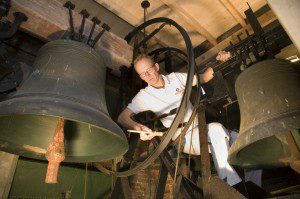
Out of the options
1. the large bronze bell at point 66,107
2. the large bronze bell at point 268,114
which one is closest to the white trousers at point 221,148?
the large bronze bell at point 268,114

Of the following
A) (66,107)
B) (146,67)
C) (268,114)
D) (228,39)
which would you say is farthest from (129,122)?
(228,39)

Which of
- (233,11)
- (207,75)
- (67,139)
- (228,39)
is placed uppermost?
(233,11)

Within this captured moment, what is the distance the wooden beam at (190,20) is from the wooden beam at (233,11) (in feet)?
1.34

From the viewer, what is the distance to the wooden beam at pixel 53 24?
7.22ft

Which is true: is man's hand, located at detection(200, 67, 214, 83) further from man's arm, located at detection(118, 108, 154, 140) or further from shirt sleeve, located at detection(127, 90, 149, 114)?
man's arm, located at detection(118, 108, 154, 140)

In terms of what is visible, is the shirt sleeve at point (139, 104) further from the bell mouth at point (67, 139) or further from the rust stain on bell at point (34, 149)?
the rust stain on bell at point (34, 149)

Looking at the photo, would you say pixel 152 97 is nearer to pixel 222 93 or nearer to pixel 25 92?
pixel 222 93

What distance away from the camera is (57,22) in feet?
7.62

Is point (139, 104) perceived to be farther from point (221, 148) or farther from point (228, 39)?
point (228, 39)

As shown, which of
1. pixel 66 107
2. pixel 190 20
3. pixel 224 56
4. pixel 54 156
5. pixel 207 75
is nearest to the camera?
pixel 66 107

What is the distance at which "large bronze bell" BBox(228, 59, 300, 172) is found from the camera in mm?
1494

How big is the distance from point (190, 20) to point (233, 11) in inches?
20.9

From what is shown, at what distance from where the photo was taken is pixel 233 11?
3189 millimetres

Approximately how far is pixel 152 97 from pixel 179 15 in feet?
4.05
